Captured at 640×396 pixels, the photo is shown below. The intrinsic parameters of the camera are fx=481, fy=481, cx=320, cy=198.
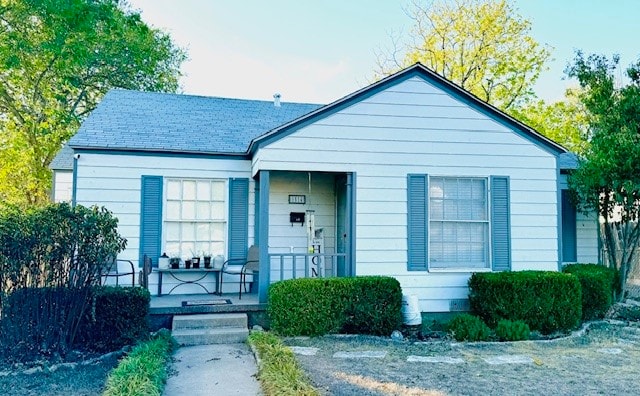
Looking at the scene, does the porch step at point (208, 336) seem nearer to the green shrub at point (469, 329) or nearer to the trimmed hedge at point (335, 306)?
the trimmed hedge at point (335, 306)

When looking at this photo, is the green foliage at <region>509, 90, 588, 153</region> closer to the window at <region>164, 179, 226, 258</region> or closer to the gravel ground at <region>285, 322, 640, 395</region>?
the gravel ground at <region>285, 322, 640, 395</region>

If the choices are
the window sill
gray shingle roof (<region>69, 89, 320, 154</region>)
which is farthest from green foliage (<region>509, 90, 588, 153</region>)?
the window sill

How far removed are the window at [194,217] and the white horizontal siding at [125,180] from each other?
247 millimetres

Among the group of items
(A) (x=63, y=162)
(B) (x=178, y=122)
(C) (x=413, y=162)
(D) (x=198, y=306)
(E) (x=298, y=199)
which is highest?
(B) (x=178, y=122)

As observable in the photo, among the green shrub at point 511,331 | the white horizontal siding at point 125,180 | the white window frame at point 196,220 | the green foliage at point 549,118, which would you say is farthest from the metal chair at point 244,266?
the green foliage at point 549,118

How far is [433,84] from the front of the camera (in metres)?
7.72

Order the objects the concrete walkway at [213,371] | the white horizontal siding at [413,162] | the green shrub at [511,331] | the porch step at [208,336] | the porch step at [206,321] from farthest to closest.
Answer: the white horizontal siding at [413,162] < the green shrub at [511,331] < the porch step at [206,321] < the porch step at [208,336] < the concrete walkway at [213,371]

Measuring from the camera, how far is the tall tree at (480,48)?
20.7 m

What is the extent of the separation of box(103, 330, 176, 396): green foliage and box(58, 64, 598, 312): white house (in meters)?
2.07

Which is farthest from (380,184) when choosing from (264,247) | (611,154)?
(611,154)

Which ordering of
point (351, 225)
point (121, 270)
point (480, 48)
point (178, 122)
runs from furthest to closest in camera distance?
point (480, 48)
point (178, 122)
point (121, 270)
point (351, 225)

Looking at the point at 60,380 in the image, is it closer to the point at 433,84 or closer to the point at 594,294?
the point at 433,84

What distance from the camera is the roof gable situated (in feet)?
23.6

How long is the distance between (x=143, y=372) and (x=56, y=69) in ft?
49.4
